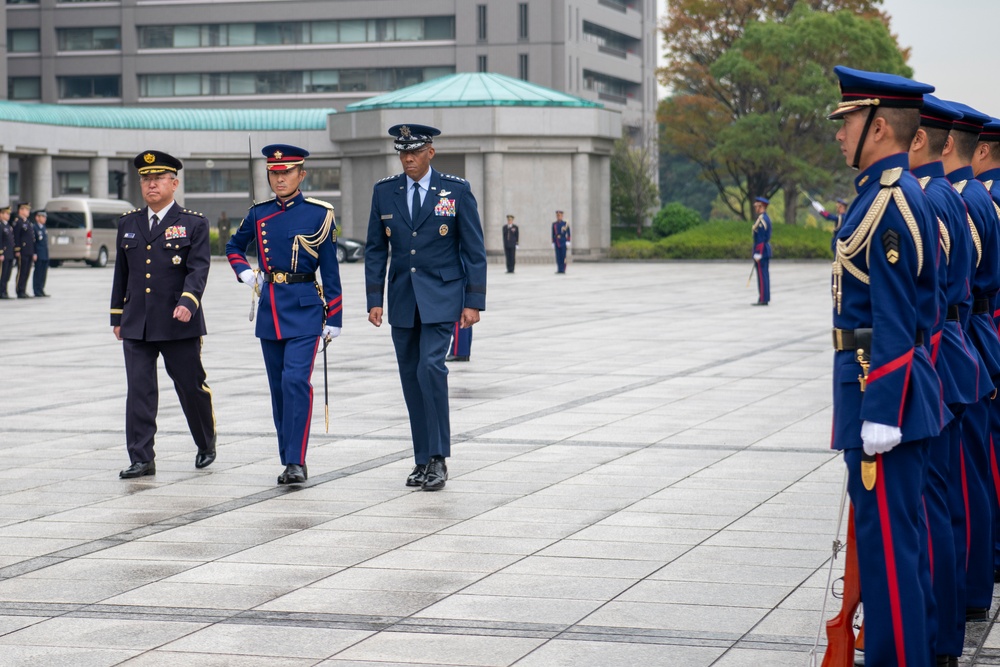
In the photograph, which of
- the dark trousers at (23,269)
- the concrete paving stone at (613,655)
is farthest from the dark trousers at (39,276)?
the concrete paving stone at (613,655)

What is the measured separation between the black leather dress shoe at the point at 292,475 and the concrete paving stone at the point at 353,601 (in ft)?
7.92

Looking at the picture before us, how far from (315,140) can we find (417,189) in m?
49.2

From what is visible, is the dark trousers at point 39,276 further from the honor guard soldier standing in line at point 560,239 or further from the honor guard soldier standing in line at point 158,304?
the honor guard soldier standing in line at point 158,304

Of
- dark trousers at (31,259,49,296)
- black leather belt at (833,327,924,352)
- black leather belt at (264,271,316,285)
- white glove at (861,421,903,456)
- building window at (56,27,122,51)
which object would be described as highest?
building window at (56,27,122,51)

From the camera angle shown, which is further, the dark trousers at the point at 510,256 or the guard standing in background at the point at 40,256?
the dark trousers at the point at 510,256

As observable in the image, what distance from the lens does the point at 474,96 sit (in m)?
51.4

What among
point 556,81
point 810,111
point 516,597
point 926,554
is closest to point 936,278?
point 926,554

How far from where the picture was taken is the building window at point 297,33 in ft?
270

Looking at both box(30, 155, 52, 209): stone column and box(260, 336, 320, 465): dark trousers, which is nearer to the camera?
box(260, 336, 320, 465): dark trousers

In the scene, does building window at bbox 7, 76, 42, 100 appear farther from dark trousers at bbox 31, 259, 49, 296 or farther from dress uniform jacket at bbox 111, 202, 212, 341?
dress uniform jacket at bbox 111, 202, 212, 341

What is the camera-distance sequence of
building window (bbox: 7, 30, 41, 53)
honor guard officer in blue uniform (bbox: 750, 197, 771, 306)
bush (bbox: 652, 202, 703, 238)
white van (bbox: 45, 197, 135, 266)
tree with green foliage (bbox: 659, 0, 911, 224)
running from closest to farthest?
honor guard officer in blue uniform (bbox: 750, 197, 771, 306), white van (bbox: 45, 197, 135, 266), tree with green foliage (bbox: 659, 0, 911, 224), bush (bbox: 652, 202, 703, 238), building window (bbox: 7, 30, 41, 53)

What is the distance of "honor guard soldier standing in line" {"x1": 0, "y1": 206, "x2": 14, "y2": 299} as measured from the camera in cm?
2927

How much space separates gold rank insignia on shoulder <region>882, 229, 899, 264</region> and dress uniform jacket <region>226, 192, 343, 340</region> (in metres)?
4.72

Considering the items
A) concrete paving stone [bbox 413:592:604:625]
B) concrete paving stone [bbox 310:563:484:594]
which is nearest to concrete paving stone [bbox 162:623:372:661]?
concrete paving stone [bbox 413:592:604:625]
